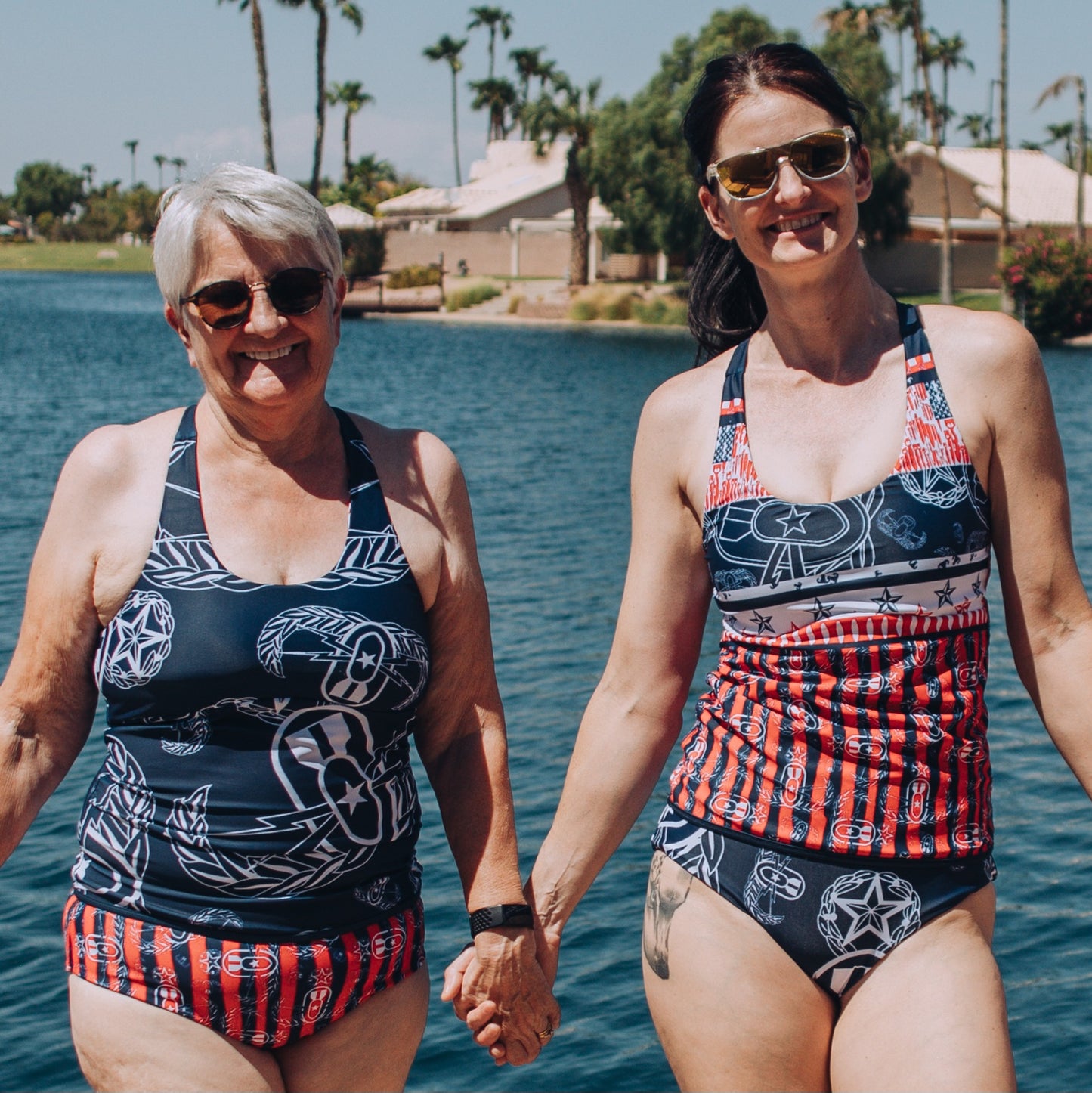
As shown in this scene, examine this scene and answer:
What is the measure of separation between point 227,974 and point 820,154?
70.5 inches

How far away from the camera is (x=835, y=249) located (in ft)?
9.03

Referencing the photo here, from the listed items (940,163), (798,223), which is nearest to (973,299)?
(940,163)

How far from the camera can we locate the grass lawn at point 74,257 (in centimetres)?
11450

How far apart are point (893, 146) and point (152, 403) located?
110 feet

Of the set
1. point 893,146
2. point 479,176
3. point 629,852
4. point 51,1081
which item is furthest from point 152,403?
point 479,176

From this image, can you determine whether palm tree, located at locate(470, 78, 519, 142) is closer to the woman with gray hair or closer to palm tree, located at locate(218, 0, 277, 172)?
palm tree, located at locate(218, 0, 277, 172)

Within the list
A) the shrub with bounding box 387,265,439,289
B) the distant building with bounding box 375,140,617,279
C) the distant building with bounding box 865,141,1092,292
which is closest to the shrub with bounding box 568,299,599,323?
the distant building with bounding box 375,140,617,279

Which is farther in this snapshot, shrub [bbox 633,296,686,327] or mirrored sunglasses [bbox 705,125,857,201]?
shrub [bbox 633,296,686,327]

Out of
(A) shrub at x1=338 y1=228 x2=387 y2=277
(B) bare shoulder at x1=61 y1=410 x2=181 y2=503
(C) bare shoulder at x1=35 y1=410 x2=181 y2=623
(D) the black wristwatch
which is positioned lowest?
(D) the black wristwatch

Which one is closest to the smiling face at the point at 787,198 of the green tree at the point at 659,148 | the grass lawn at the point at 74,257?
the green tree at the point at 659,148

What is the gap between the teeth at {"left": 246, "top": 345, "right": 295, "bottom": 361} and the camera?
8.97 ft

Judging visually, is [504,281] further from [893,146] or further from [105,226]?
[105,226]

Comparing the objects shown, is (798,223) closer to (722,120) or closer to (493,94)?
(722,120)

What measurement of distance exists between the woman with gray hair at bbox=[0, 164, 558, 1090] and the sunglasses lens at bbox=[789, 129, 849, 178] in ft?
2.81
